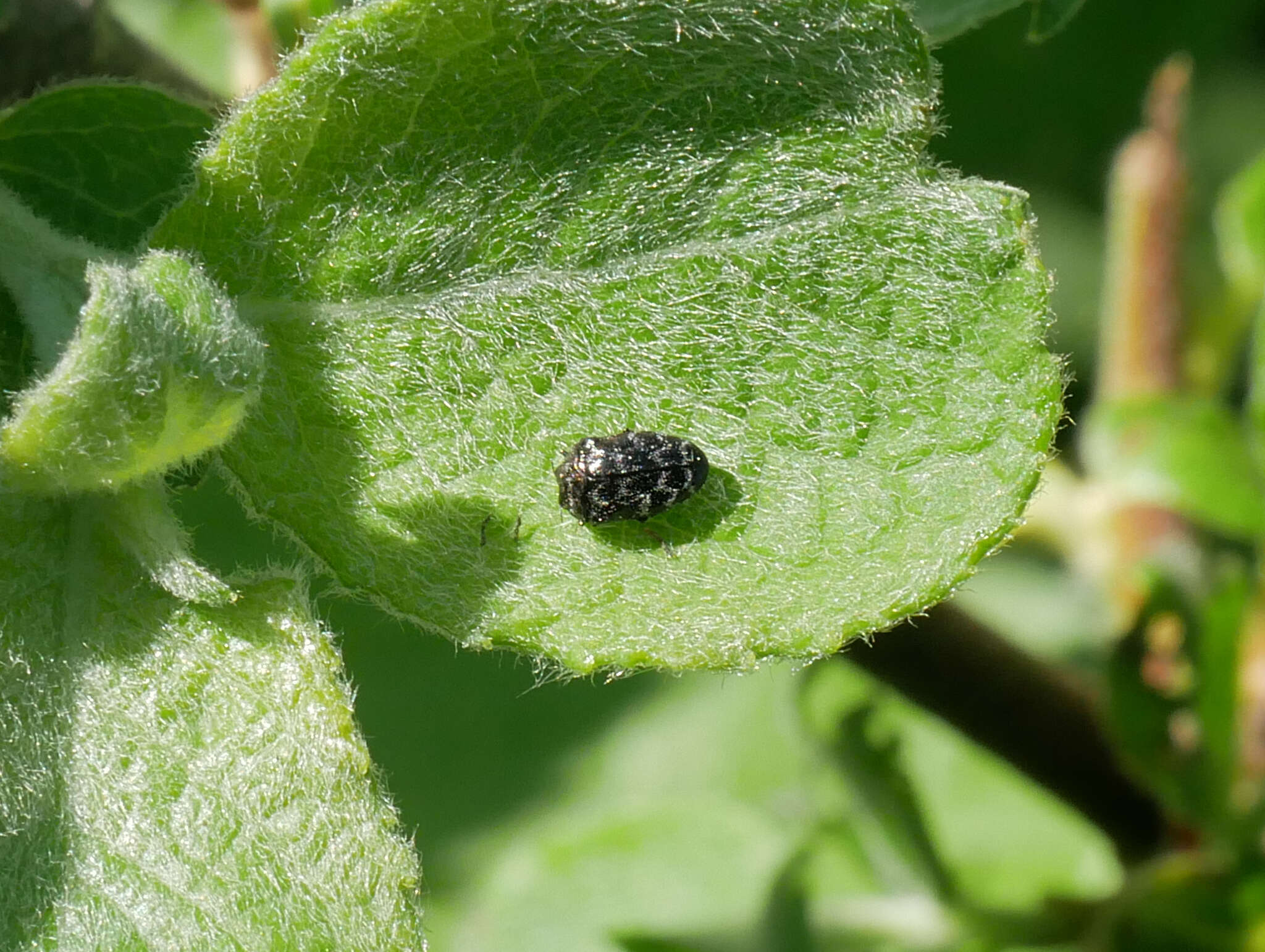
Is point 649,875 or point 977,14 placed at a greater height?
point 977,14

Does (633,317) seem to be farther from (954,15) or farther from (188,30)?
(188,30)

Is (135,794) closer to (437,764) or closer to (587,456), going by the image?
(587,456)

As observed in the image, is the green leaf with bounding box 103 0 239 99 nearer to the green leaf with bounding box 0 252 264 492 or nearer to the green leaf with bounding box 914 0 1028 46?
the green leaf with bounding box 914 0 1028 46

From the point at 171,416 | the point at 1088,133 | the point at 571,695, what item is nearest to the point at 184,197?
the point at 171,416

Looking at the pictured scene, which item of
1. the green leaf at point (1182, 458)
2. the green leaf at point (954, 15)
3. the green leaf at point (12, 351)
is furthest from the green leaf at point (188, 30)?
the green leaf at point (1182, 458)

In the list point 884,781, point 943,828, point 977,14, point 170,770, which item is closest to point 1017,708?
point 884,781

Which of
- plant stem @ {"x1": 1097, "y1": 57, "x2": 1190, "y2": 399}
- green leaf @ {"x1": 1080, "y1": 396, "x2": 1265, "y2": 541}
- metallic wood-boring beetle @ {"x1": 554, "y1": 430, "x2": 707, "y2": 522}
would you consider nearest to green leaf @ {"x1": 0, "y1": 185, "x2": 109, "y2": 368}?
metallic wood-boring beetle @ {"x1": 554, "y1": 430, "x2": 707, "y2": 522}
